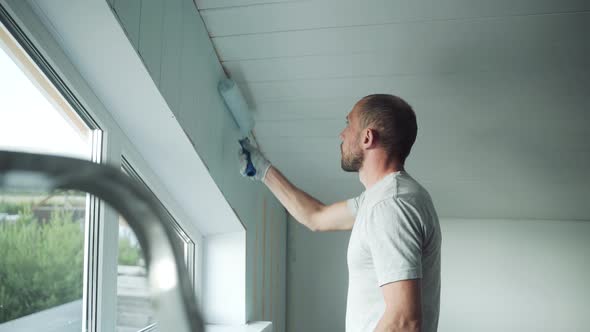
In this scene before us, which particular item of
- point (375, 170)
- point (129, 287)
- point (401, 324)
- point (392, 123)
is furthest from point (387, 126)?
point (129, 287)

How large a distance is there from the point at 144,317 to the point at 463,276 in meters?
1.68

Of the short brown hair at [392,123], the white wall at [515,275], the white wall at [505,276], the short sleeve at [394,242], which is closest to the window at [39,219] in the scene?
the short sleeve at [394,242]

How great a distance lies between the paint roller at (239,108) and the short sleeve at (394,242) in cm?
65

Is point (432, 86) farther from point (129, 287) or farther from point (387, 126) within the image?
point (129, 287)

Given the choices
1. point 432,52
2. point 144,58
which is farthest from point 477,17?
point 144,58

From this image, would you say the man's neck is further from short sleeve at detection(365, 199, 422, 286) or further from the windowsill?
the windowsill

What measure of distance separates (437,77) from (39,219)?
1262mm

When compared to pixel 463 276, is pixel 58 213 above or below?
above

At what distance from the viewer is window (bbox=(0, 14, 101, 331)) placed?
97 cm

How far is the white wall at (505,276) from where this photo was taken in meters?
2.28

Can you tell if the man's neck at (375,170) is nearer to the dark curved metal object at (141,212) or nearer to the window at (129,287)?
the window at (129,287)

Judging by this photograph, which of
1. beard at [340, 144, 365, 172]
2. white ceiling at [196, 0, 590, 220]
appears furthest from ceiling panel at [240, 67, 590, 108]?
beard at [340, 144, 365, 172]

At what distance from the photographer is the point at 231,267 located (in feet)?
5.91

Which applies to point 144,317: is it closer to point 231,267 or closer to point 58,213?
point 231,267
